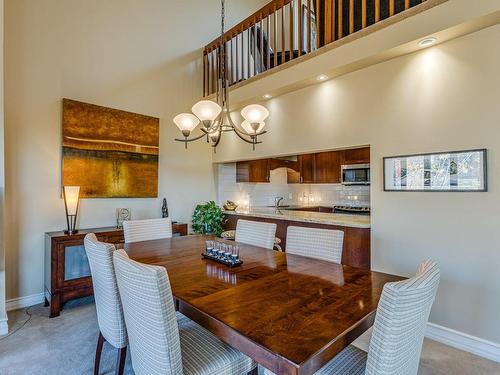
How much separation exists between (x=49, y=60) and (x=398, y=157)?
4014mm

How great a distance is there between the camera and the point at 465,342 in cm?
231

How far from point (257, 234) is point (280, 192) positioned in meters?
3.35

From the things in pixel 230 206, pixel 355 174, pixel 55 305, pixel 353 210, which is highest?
pixel 355 174

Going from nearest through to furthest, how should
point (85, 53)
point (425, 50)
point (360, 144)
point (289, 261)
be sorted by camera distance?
1. point (289, 261)
2. point (425, 50)
3. point (360, 144)
4. point (85, 53)

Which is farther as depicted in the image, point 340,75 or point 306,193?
point 306,193

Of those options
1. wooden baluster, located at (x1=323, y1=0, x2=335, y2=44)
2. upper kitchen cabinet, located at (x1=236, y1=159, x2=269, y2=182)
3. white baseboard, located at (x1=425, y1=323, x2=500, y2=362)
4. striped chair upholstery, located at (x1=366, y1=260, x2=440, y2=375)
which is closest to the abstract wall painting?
upper kitchen cabinet, located at (x1=236, y1=159, x2=269, y2=182)

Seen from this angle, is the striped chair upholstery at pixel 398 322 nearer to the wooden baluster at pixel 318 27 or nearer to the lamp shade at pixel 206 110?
the lamp shade at pixel 206 110

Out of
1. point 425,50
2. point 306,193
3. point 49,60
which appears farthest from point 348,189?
point 49,60

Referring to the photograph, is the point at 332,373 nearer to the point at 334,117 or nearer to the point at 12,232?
the point at 334,117

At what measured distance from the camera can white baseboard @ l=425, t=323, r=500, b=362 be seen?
2179 mm

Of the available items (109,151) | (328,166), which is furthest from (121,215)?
(328,166)

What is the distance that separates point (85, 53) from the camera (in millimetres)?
3535

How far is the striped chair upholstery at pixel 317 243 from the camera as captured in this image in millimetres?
2174

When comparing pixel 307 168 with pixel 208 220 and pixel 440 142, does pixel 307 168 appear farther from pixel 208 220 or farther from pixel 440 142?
pixel 440 142
